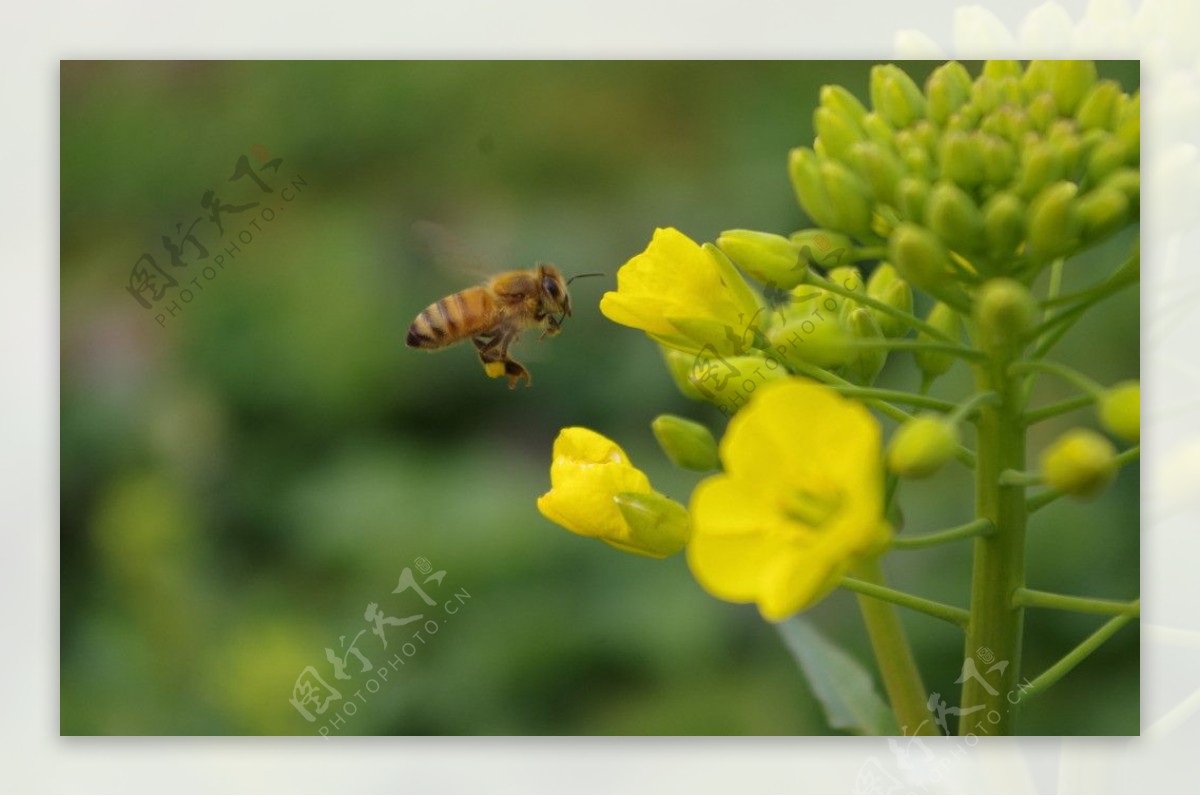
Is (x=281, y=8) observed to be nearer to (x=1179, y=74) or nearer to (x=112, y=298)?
(x=112, y=298)

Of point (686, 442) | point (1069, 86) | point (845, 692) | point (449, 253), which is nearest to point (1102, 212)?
point (1069, 86)

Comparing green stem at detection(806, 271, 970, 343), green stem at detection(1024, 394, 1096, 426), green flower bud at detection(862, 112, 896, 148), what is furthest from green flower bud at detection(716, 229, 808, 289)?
green stem at detection(1024, 394, 1096, 426)

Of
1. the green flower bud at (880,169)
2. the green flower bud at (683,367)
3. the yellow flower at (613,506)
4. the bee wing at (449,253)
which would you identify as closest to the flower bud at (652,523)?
the yellow flower at (613,506)

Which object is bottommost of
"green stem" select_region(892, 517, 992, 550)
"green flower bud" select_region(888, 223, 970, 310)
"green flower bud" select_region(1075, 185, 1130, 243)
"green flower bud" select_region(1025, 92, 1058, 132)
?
"green stem" select_region(892, 517, 992, 550)

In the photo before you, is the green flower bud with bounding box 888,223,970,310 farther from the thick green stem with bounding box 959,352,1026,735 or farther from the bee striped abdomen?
the bee striped abdomen

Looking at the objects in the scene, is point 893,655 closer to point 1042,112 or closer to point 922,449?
point 922,449

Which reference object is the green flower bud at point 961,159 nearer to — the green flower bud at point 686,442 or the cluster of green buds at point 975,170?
the cluster of green buds at point 975,170

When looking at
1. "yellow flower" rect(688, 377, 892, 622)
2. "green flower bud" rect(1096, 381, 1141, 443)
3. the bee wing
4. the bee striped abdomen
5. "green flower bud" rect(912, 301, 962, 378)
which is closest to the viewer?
"yellow flower" rect(688, 377, 892, 622)
